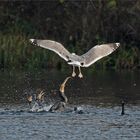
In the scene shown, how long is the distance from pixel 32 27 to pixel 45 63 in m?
6.10

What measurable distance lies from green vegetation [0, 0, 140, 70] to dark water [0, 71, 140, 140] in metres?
3.69

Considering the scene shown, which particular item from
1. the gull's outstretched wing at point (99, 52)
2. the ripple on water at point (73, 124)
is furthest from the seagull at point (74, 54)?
the ripple on water at point (73, 124)

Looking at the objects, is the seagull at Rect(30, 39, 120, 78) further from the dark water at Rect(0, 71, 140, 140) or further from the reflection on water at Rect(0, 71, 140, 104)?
the reflection on water at Rect(0, 71, 140, 104)

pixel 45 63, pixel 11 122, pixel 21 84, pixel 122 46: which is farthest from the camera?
pixel 122 46

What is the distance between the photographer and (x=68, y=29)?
4297 cm

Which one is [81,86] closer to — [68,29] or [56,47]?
[56,47]

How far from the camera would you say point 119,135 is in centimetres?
1917

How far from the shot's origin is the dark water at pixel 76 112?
19459 millimetres

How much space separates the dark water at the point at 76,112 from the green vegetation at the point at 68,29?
369 centimetres

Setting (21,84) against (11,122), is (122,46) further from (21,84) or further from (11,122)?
(11,122)

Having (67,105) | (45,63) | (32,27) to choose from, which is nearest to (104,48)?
(67,105)

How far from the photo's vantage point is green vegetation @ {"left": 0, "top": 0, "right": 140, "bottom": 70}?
125 ft

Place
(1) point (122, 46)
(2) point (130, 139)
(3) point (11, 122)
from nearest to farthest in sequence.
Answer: (2) point (130, 139), (3) point (11, 122), (1) point (122, 46)

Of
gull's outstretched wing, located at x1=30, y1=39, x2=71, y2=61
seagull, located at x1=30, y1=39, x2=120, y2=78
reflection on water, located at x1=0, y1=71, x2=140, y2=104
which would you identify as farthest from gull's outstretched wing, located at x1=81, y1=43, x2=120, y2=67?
reflection on water, located at x1=0, y1=71, x2=140, y2=104
